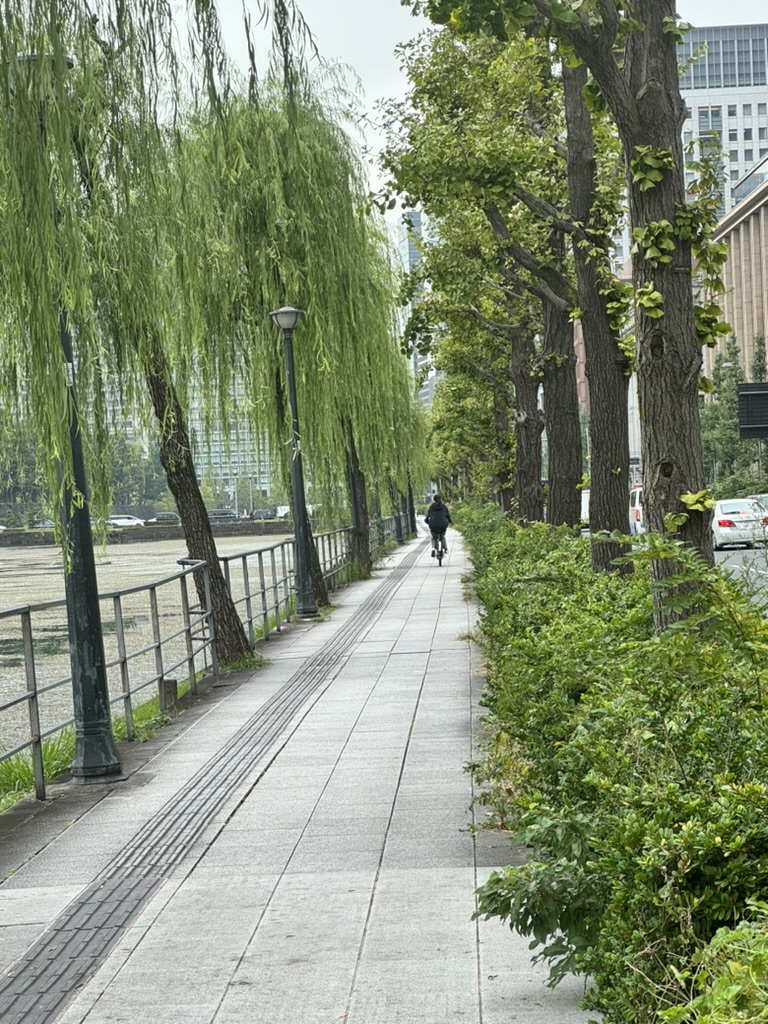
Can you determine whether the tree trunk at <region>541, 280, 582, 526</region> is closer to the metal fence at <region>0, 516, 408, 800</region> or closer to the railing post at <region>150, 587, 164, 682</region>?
the metal fence at <region>0, 516, 408, 800</region>

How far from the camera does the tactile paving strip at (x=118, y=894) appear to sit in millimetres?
4844

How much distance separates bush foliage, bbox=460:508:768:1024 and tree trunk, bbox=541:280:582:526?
1083cm

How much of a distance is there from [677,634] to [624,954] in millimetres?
2115

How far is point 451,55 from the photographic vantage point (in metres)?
18.9

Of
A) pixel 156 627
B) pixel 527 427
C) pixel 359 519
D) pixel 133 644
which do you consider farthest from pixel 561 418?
pixel 359 519

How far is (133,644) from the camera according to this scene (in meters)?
22.4

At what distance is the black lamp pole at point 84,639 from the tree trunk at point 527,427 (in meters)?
18.0

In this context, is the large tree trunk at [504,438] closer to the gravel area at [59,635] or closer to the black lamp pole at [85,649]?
the gravel area at [59,635]

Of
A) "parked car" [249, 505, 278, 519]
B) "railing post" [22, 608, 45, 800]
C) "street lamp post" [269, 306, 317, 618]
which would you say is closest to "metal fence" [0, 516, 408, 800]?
"railing post" [22, 608, 45, 800]

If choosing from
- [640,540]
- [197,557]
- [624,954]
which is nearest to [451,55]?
[197,557]

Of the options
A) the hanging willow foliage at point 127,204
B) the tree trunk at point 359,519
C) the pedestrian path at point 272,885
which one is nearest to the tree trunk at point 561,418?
the hanging willow foliage at point 127,204

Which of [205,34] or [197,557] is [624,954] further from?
[197,557]

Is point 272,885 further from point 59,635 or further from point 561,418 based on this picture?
point 59,635

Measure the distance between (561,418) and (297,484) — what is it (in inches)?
180
